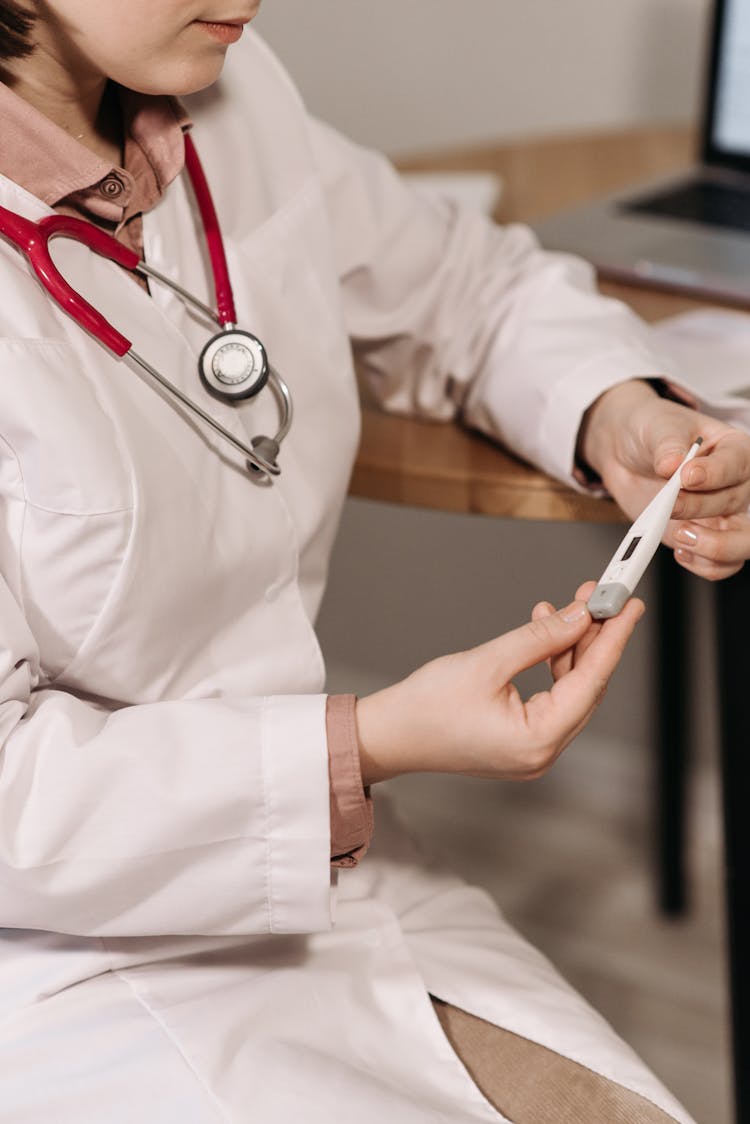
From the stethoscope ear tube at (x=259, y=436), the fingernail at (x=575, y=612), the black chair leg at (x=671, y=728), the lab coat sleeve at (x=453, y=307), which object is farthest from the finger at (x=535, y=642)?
the black chair leg at (x=671, y=728)

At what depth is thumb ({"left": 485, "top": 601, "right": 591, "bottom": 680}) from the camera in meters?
0.73

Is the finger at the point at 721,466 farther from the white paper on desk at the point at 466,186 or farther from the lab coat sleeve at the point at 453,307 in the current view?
the white paper on desk at the point at 466,186

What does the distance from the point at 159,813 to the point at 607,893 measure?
1.20 m

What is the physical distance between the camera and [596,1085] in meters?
0.79

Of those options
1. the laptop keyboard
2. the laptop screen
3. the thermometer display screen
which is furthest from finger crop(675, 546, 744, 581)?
the laptop screen

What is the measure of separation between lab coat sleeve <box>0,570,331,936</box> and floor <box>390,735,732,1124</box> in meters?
0.90

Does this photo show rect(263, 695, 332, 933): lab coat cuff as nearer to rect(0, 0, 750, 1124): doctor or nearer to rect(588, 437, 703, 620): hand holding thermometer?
rect(0, 0, 750, 1124): doctor

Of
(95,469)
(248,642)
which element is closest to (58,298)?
(95,469)

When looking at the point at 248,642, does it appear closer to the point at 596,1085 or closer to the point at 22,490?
the point at 22,490

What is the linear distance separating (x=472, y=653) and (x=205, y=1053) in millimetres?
253

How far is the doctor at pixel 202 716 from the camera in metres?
0.73

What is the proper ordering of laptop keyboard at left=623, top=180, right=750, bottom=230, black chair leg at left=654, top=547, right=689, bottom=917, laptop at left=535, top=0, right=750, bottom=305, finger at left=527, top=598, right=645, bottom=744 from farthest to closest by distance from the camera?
black chair leg at left=654, top=547, right=689, bottom=917 < laptop keyboard at left=623, top=180, right=750, bottom=230 < laptop at left=535, top=0, right=750, bottom=305 < finger at left=527, top=598, right=645, bottom=744

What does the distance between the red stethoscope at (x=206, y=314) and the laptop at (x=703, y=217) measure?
52 centimetres

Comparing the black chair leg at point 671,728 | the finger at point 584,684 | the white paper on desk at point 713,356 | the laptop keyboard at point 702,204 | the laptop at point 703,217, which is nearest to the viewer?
the finger at point 584,684
